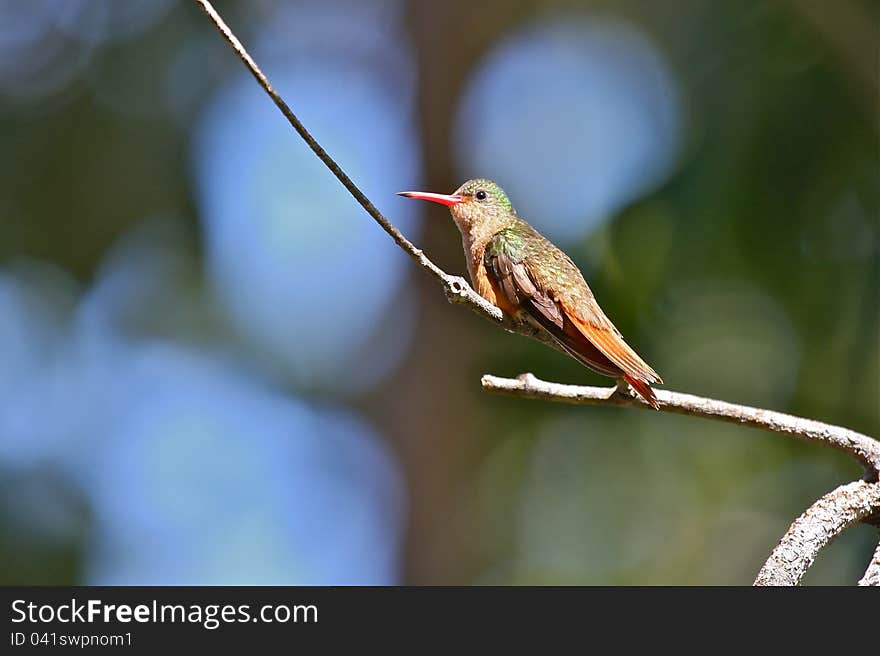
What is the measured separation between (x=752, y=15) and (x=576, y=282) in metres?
6.51

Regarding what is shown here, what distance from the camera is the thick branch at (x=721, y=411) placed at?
3.19m

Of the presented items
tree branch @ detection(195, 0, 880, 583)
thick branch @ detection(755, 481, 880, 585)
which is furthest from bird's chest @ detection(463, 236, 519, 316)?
thick branch @ detection(755, 481, 880, 585)

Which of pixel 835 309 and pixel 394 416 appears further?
pixel 394 416

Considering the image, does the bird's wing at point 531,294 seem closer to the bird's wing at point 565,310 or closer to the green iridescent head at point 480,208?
the bird's wing at point 565,310

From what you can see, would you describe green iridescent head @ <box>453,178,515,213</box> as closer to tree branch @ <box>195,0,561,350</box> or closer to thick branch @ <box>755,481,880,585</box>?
tree branch @ <box>195,0,561,350</box>

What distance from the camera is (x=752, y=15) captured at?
9.93 meters

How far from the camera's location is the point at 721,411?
3312 millimetres

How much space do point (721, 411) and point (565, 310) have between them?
104 centimetres

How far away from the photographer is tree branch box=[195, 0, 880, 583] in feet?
8.92

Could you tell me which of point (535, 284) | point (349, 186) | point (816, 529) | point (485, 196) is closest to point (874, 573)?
point (816, 529)

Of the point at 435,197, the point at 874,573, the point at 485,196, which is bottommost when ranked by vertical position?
the point at 874,573

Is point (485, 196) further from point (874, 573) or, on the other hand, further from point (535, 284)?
point (874, 573)
